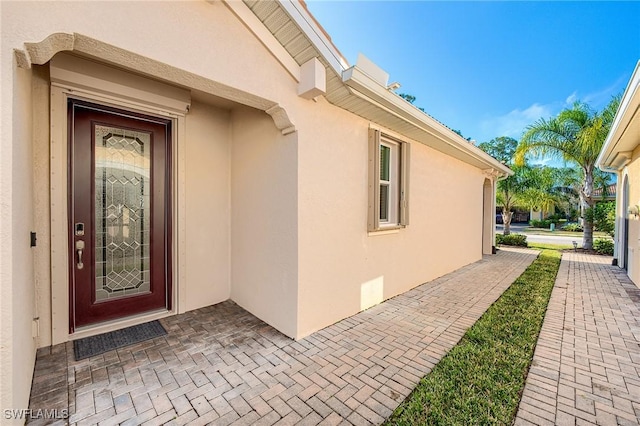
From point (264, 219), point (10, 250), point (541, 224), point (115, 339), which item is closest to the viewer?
point (10, 250)

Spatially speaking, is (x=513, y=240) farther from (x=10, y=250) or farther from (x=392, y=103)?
(x=10, y=250)

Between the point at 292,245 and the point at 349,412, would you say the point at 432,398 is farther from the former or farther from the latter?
the point at 292,245

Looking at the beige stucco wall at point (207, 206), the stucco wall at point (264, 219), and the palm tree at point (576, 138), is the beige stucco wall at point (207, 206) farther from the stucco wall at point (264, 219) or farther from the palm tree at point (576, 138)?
the palm tree at point (576, 138)

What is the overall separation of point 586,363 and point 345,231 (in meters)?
3.22

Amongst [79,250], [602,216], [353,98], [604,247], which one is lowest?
[604,247]

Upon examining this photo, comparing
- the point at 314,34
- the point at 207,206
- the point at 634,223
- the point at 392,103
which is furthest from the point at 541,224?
the point at 207,206

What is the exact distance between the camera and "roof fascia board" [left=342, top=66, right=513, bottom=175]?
3.38 m

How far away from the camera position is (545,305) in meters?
4.96

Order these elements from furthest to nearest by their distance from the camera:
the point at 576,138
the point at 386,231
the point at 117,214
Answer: the point at 576,138
the point at 386,231
the point at 117,214

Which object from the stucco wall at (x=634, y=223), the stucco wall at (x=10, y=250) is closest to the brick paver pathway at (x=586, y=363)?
the stucco wall at (x=634, y=223)

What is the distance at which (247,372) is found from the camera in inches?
110

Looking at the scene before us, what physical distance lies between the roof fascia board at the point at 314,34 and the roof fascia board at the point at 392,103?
0.60 ft

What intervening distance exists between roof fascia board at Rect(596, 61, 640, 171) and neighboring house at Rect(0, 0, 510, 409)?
2615 millimetres

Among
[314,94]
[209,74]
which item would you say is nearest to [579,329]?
[314,94]
